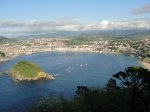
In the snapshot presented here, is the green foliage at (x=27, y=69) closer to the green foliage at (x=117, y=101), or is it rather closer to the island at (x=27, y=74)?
the island at (x=27, y=74)

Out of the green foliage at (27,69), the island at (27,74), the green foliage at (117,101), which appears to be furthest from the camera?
the green foliage at (27,69)

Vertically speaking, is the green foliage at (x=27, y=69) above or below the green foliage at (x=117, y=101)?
below

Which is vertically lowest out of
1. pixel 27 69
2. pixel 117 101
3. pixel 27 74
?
pixel 27 74

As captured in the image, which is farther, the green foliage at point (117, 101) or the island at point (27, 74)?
the island at point (27, 74)

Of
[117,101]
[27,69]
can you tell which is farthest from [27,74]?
[117,101]

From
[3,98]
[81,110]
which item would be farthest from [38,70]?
[81,110]

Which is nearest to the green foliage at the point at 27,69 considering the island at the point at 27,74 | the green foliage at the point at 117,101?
the island at the point at 27,74

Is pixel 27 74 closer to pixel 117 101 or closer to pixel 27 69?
pixel 27 69

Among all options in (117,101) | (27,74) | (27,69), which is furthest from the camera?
(27,69)

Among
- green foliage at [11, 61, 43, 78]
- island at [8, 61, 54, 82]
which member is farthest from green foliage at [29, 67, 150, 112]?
green foliage at [11, 61, 43, 78]
